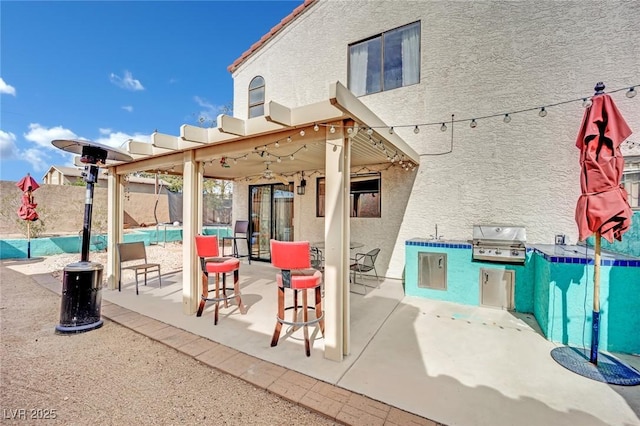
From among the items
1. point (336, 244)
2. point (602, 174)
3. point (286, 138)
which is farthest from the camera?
point (286, 138)

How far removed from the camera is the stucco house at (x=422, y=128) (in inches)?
128

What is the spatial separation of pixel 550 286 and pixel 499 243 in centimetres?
116

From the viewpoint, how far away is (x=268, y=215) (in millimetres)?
8305

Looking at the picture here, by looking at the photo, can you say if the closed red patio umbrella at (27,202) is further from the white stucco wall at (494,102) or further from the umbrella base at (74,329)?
the white stucco wall at (494,102)

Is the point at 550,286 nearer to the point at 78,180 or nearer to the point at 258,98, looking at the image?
the point at 258,98

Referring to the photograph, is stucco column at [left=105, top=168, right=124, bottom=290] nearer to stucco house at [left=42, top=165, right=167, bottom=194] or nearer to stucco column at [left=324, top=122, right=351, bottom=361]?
stucco column at [left=324, top=122, right=351, bottom=361]

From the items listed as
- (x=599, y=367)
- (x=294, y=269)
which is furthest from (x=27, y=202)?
(x=599, y=367)

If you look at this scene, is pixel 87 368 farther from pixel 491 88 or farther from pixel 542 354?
pixel 491 88

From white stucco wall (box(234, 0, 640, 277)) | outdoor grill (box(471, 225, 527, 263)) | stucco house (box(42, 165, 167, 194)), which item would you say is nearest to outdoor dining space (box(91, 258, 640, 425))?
outdoor grill (box(471, 225, 527, 263))

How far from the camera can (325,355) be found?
2916 millimetres

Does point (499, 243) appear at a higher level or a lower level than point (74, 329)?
Result: higher

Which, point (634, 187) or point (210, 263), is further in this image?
point (634, 187)

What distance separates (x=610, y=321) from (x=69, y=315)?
6761 millimetres

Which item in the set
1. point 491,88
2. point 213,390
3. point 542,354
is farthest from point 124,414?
point 491,88
